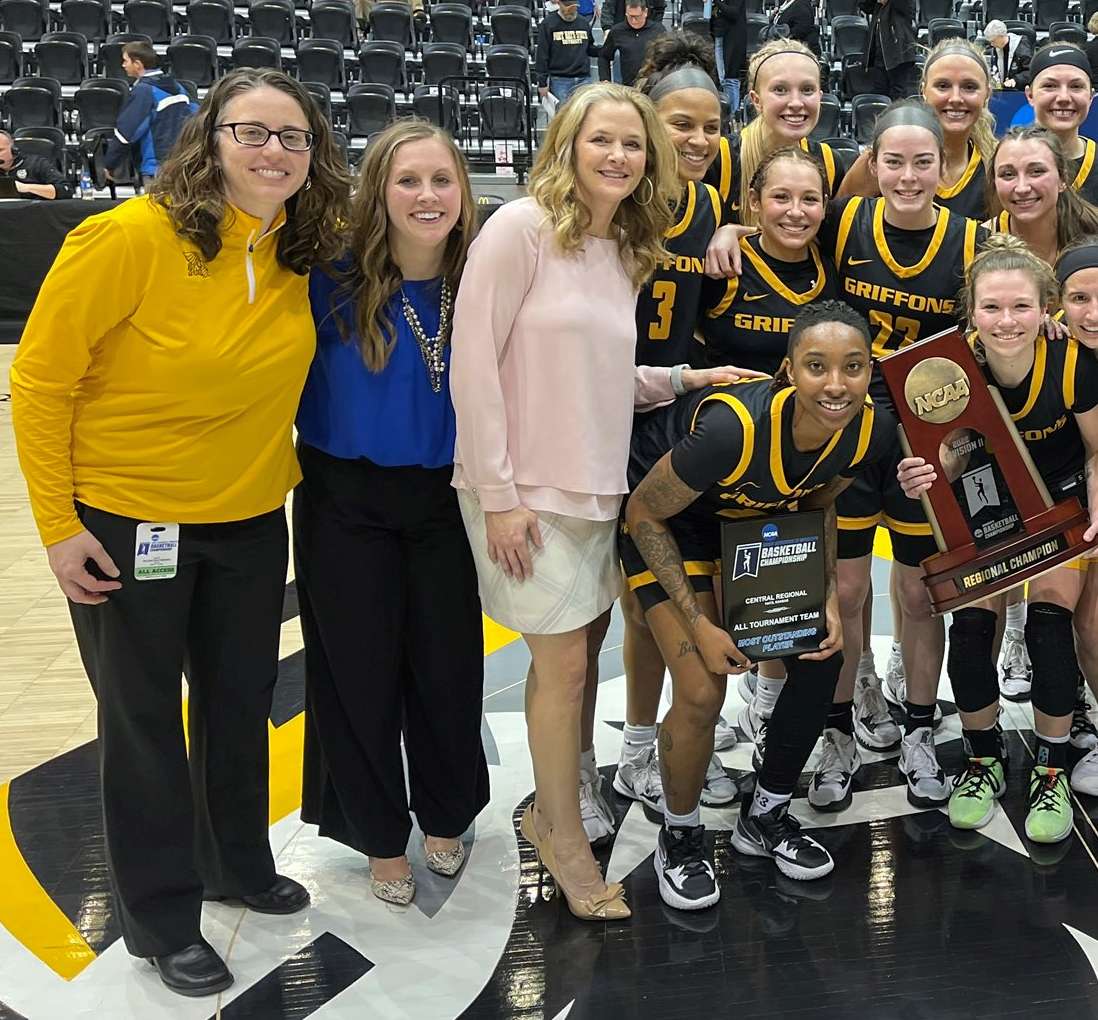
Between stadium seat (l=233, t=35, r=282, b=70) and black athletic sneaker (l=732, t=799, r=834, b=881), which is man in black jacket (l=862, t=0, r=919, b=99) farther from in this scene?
black athletic sneaker (l=732, t=799, r=834, b=881)

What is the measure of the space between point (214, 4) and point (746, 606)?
9.90 metres

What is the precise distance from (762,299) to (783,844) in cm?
118

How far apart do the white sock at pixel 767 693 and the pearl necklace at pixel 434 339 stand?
1266 millimetres

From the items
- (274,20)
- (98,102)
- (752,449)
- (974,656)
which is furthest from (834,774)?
(274,20)

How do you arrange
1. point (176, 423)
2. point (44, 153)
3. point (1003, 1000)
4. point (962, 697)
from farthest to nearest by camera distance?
point (44, 153), point (962, 697), point (1003, 1000), point (176, 423)

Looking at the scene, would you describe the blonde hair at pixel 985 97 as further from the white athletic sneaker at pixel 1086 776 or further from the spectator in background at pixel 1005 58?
the spectator in background at pixel 1005 58

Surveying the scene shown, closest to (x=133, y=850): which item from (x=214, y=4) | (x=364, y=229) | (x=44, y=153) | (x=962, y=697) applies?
(x=364, y=229)

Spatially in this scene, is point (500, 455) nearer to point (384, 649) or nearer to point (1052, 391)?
point (384, 649)

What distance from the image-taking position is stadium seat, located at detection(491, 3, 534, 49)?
10.8 m

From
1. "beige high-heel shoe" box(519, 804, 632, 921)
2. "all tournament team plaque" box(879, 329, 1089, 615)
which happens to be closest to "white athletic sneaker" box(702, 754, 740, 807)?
"beige high-heel shoe" box(519, 804, 632, 921)

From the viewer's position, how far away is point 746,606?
2387mm

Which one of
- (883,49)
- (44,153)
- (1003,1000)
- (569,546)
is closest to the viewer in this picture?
(1003,1000)

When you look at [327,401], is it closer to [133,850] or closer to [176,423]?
[176,423]

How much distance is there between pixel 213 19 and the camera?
10570 millimetres
